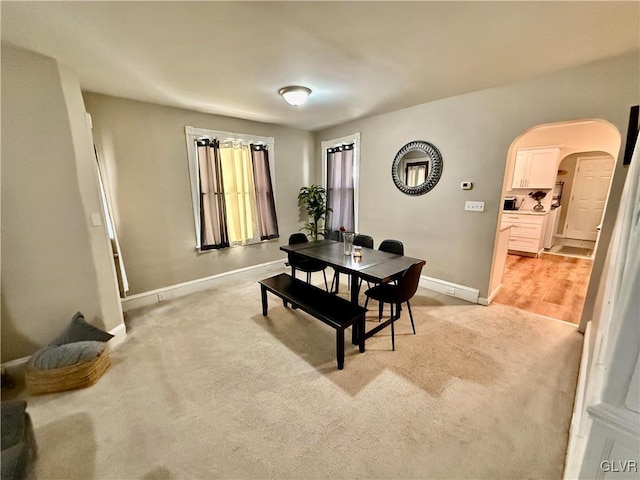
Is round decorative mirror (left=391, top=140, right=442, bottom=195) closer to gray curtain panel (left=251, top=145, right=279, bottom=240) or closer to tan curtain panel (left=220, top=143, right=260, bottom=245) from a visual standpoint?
gray curtain panel (left=251, top=145, right=279, bottom=240)

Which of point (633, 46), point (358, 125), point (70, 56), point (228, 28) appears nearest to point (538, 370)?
point (633, 46)

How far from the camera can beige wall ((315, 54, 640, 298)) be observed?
2244 mm

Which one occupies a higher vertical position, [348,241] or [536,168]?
[536,168]

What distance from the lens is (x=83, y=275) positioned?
A: 2248mm

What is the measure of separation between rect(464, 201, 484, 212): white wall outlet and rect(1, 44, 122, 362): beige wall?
3.97 m

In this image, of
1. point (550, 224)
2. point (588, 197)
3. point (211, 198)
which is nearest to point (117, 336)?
point (211, 198)

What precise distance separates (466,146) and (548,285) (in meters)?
2.53

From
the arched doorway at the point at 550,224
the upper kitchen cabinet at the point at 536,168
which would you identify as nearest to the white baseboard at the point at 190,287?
the arched doorway at the point at 550,224

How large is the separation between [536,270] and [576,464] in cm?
421

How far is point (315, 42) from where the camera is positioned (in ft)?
6.14

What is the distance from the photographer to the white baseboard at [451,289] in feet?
10.6

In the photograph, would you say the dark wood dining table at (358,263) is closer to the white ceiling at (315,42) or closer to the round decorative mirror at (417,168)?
the round decorative mirror at (417,168)

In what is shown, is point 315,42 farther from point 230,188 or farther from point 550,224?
point 550,224

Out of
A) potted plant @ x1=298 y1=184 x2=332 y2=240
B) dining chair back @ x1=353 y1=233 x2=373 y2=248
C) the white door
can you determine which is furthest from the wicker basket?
the white door
